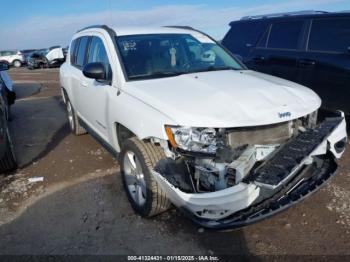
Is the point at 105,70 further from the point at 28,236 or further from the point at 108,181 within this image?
the point at 28,236

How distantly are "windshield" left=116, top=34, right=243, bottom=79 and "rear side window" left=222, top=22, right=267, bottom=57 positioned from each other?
8.62ft

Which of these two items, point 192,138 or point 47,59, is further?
point 47,59

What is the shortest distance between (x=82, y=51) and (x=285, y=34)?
11.9 ft

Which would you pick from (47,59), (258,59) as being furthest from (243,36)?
(47,59)

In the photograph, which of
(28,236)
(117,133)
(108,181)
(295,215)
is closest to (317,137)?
(295,215)

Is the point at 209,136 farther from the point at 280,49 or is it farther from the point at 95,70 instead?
the point at 280,49

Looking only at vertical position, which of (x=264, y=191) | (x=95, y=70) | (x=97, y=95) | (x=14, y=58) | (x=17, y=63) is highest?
(x=95, y=70)

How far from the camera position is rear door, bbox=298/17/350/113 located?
17.2ft

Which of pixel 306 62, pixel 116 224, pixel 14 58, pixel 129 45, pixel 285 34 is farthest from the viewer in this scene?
pixel 14 58

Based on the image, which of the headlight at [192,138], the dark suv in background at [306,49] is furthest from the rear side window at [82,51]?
the dark suv in background at [306,49]

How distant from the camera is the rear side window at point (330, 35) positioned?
17.6 ft

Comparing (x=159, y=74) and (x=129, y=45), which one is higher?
(x=129, y=45)

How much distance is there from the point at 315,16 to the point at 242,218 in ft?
14.8

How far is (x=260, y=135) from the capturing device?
2936mm
